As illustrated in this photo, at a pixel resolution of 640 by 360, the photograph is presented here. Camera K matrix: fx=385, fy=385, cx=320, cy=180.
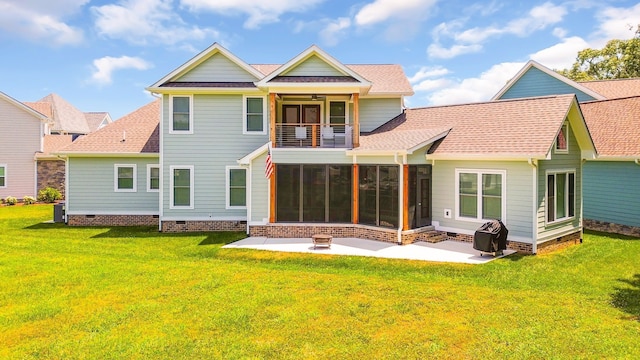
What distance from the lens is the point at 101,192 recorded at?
60.4ft

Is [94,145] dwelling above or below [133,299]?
above

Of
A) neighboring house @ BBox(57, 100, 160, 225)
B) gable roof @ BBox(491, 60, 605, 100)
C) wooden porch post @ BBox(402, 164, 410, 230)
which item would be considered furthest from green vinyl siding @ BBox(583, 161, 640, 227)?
neighboring house @ BBox(57, 100, 160, 225)

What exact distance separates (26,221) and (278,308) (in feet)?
58.8

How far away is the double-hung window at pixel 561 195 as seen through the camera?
42.7ft

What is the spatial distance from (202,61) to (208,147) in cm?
376

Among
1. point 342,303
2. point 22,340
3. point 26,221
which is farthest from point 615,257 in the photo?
point 26,221

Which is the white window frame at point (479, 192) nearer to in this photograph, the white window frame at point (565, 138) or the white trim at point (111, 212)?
the white window frame at point (565, 138)

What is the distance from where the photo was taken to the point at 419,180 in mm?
14320

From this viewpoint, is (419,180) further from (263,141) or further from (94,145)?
(94,145)

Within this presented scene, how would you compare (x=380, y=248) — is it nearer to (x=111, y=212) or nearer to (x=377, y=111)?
(x=377, y=111)

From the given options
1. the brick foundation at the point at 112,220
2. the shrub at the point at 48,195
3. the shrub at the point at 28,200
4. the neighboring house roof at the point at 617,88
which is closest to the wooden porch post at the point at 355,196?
the brick foundation at the point at 112,220

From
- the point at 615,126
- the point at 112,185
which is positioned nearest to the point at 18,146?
the point at 112,185

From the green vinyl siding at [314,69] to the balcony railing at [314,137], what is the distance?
2111 millimetres

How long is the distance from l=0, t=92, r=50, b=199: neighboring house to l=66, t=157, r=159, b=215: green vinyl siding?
11.7 metres
